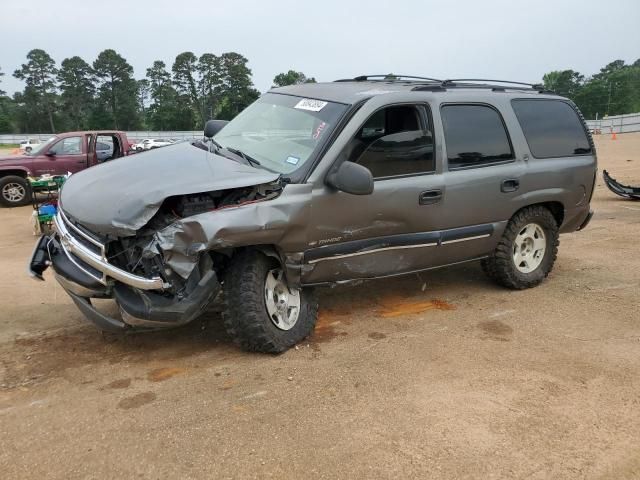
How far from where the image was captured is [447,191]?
179 inches

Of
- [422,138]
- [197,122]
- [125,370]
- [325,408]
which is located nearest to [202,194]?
[125,370]

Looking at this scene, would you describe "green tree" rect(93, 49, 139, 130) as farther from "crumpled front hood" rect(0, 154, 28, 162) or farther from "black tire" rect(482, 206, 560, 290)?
"black tire" rect(482, 206, 560, 290)

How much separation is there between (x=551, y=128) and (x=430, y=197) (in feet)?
6.14

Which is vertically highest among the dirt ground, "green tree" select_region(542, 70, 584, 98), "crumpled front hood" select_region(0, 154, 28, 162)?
"green tree" select_region(542, 70, 584, 98)

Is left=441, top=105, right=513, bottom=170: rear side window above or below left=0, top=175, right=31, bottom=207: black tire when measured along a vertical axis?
above

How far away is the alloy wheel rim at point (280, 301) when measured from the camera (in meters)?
3.86

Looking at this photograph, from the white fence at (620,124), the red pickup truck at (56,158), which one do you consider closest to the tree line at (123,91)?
the white fence at (620,124)

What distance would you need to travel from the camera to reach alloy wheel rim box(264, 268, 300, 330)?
3861mm

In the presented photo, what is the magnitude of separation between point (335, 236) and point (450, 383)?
1297mm

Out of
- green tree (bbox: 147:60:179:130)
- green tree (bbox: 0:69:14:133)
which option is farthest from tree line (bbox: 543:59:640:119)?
green tree (bbox: 0:69:14:133)

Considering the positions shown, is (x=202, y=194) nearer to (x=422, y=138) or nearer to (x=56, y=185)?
(x=422, y=138)

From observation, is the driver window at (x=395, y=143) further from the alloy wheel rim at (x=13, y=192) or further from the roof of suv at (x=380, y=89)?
the alloy wheel rim at (x=13, y=192)

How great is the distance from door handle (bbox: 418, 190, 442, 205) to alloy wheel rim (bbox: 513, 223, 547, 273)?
1.26 metres

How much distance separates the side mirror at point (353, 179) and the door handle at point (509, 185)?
1746 millimetres
